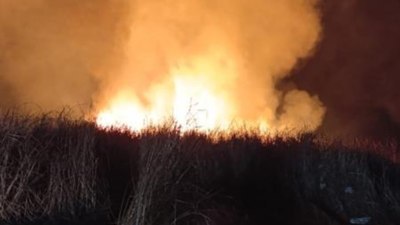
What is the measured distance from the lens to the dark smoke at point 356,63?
23781mm

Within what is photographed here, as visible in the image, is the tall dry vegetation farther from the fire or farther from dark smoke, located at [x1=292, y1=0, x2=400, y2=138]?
dark smoke, located at [x1=292, y1=0, x2=400, y2=138]

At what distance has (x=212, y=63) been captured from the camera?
786 inches

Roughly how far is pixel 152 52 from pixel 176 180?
12.5m

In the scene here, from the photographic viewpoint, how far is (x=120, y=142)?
422 inches

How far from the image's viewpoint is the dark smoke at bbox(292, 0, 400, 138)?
2378 cm

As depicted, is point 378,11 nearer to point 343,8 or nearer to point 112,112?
point 343,8

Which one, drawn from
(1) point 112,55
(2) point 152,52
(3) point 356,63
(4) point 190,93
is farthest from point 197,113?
(3) point 356,63

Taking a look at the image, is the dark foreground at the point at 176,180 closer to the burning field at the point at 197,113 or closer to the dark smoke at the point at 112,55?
the burning field at the point at 197,113

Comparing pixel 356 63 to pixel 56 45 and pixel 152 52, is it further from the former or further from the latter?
pixel 56 45

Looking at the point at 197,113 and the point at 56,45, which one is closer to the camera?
the point at 197,113

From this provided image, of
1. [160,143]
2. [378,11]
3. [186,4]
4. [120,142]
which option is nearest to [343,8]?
[378,11]

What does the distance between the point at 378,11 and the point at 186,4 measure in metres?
6.99

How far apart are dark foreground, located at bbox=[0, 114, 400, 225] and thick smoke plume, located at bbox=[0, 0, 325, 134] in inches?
280

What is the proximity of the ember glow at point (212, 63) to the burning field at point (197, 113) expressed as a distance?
43 mm
